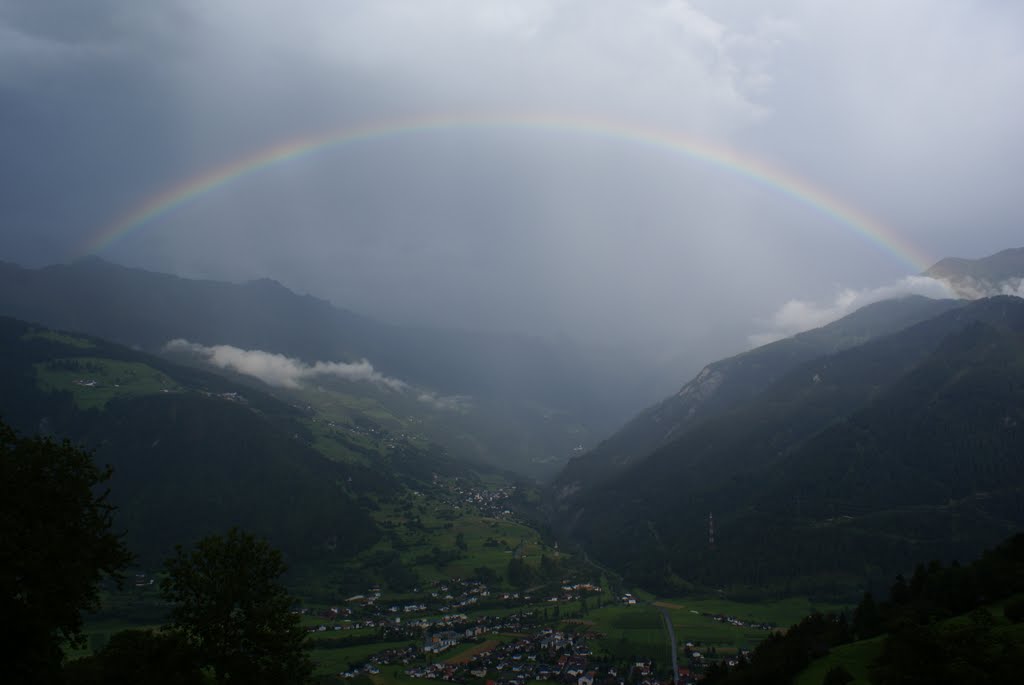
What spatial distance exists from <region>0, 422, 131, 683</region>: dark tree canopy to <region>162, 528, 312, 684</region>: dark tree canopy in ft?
12.0

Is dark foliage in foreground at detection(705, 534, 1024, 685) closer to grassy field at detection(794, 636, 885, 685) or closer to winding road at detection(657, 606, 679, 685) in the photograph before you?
grassy field at detection(794, 636, 885, 685)

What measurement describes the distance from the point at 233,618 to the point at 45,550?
9264mm

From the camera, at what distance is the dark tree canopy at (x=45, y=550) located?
2662 cm

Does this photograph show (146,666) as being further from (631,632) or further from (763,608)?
(763,608)

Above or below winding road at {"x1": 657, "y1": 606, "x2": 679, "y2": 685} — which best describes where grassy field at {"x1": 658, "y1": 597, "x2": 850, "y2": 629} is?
below

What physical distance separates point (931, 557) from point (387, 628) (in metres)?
124

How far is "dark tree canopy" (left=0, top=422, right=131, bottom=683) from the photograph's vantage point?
26.6 meters

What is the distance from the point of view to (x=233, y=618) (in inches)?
1242

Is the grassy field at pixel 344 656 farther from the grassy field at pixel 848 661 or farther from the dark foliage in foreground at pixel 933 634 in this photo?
the grassy field at pixel 848 661

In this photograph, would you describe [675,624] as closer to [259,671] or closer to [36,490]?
[259,671]

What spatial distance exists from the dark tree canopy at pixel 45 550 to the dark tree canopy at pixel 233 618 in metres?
3.67

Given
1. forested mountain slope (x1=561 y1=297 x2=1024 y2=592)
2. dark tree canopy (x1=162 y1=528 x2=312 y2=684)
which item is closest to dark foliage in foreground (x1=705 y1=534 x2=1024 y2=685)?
dark tree canopy (x1=162 y1=528 x2=312 y2=684)

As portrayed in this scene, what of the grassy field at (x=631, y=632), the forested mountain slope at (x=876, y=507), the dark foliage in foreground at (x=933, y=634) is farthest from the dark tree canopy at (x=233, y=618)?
the forested mountain slope at (x=876, y=507)

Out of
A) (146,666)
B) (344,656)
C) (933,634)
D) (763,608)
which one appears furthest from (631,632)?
(146,666)
